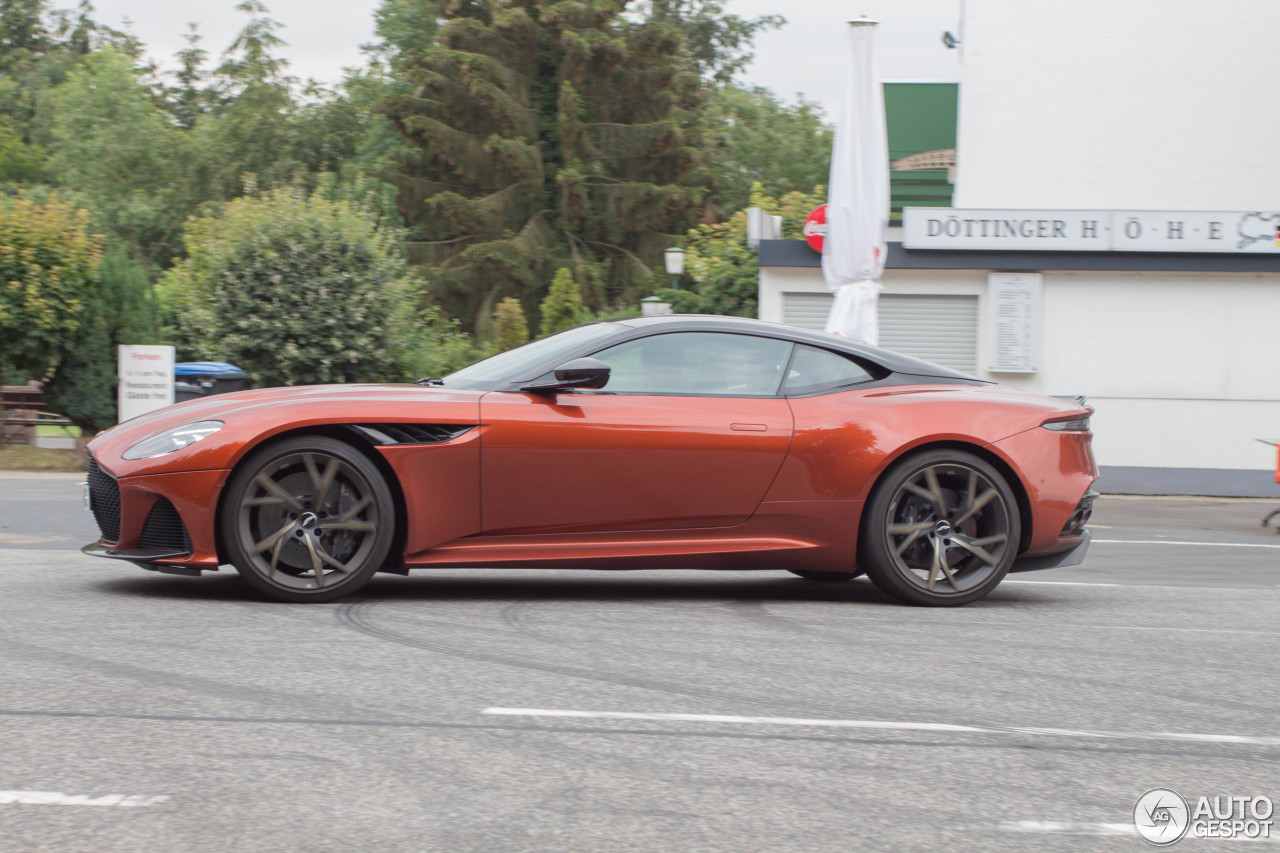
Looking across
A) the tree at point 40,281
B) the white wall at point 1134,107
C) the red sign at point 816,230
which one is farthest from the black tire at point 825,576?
the white wall at point 1134,107

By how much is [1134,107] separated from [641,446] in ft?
59.9

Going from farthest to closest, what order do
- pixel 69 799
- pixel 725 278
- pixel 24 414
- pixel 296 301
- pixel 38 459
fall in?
pixel 725 278
pixel 296 301
pixel 24 414
pixel 38 459
pixel 69 799

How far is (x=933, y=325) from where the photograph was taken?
19.1 metres

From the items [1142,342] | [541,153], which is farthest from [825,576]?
[541,153]

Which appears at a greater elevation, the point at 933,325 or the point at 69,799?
the point at 933,325

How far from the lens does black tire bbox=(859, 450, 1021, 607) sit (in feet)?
20.9

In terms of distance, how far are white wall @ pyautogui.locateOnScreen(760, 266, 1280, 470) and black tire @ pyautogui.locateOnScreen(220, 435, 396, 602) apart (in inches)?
550

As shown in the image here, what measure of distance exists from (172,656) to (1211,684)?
3.64m

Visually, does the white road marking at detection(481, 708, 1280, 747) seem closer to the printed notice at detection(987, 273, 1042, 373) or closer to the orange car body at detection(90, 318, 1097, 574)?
the orange car body at detection(90, 318, 1097, 574)

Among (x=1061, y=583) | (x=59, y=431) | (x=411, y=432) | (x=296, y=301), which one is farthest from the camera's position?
(x=296, y=301)

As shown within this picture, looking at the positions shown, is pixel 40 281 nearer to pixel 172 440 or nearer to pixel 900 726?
pixel 172 440

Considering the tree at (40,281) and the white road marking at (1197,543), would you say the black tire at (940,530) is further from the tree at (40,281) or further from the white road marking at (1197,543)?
the tree at (40,281)

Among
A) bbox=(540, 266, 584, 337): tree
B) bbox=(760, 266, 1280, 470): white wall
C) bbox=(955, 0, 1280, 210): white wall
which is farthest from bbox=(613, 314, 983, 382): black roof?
bbox=(540, 266, 584, 337): tree

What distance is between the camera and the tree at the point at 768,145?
171ft
